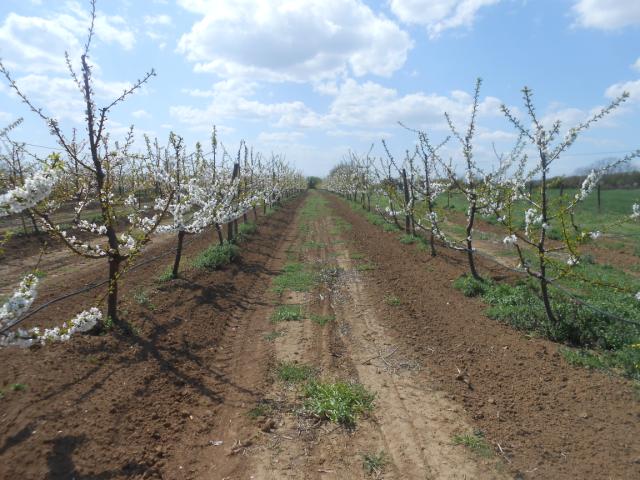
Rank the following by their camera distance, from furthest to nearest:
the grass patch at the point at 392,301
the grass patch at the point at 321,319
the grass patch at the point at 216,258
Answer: the grass patch at the point at 216,258, the grass patch at the point at 392,301, the grass patch at the point at 321,319

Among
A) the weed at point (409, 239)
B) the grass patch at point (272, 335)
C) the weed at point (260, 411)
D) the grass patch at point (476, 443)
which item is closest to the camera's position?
the grass patch at point (476, 443)

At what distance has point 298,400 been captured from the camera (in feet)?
17.2

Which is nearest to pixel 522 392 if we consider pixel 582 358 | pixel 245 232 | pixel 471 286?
pixel 582 358

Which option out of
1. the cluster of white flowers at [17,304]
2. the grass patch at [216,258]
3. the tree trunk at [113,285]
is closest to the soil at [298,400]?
the tree trunk at [113,285]

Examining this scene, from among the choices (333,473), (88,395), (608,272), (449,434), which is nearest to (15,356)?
(88,395)

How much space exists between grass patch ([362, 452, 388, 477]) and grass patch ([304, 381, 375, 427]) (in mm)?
545

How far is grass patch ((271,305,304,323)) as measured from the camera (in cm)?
815

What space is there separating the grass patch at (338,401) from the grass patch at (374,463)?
545 millimetres

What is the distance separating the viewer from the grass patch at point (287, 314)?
26.7ft

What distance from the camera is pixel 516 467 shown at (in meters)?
4.04

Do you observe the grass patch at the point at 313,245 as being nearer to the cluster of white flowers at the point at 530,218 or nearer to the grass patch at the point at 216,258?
the grass patch at the point at 216,258

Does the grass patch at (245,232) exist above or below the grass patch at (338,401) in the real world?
above

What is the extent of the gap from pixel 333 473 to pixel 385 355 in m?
2.68

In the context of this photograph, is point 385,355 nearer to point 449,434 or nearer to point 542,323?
point 449,434
